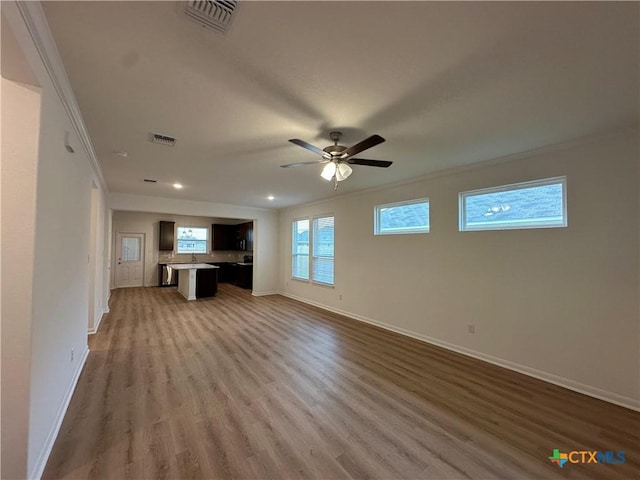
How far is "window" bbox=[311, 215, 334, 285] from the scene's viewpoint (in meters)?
6.07

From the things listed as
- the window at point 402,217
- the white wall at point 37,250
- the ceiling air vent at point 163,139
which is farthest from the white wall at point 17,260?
the window at point 402,217

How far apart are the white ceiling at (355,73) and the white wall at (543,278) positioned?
44cm

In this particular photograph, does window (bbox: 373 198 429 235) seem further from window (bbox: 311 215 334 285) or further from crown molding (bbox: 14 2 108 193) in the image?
crown molding (bbox: 14 2 108 193)

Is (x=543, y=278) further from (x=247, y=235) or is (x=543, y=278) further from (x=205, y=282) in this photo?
(x=247, y=235)

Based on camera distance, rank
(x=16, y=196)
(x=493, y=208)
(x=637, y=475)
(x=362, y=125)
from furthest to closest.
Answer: (x=493, y=208)
(x=362, y=125)
(x=637, y=475)
(x=16, y=196)

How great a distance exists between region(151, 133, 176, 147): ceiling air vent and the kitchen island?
4.63 meters

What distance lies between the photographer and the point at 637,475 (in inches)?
67.4

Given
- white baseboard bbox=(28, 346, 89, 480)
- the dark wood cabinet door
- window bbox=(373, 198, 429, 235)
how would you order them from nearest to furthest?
1. white baseboard bbox=(28, 346, 89, 480)
2. window bbox=(373, 198, 429, 235)
3. the dark wood cabinet door

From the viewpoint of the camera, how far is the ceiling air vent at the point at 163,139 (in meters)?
2.71

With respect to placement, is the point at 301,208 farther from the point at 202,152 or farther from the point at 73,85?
the point at 73,85

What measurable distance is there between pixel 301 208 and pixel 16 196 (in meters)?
5.67

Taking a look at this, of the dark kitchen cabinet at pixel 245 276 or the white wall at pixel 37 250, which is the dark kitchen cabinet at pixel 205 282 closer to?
the dark kitchen cabinet at pixel 245 276

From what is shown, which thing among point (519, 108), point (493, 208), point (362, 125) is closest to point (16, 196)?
point (362, 125)

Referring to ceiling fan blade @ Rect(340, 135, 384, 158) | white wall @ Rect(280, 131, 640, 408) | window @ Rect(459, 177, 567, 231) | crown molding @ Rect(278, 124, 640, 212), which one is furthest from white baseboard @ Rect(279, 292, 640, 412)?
ceiling fan blade @ Rect(340, 135, 384, 158)
